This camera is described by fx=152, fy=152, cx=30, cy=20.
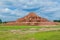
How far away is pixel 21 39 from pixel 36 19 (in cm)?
5551

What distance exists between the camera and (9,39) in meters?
16.9

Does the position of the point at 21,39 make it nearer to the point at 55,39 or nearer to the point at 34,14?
the point at 55,39

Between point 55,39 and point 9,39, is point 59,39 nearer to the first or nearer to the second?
point 55,39

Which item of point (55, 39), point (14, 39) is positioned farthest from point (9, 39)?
point (55, 39)

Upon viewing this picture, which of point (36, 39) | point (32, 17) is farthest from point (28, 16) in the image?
point (36, 39)

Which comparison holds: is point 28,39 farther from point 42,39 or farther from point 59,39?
point 59,39

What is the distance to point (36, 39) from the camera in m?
17.4

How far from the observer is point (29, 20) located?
7206 centimetres

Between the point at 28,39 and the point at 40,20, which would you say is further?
the point at 40,20

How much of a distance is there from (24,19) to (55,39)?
5600cm

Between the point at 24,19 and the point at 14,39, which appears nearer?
the point at 14,39

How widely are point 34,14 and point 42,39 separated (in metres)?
58.0

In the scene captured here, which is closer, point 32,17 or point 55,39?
point 55,39

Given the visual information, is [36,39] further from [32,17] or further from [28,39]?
[32,17]
